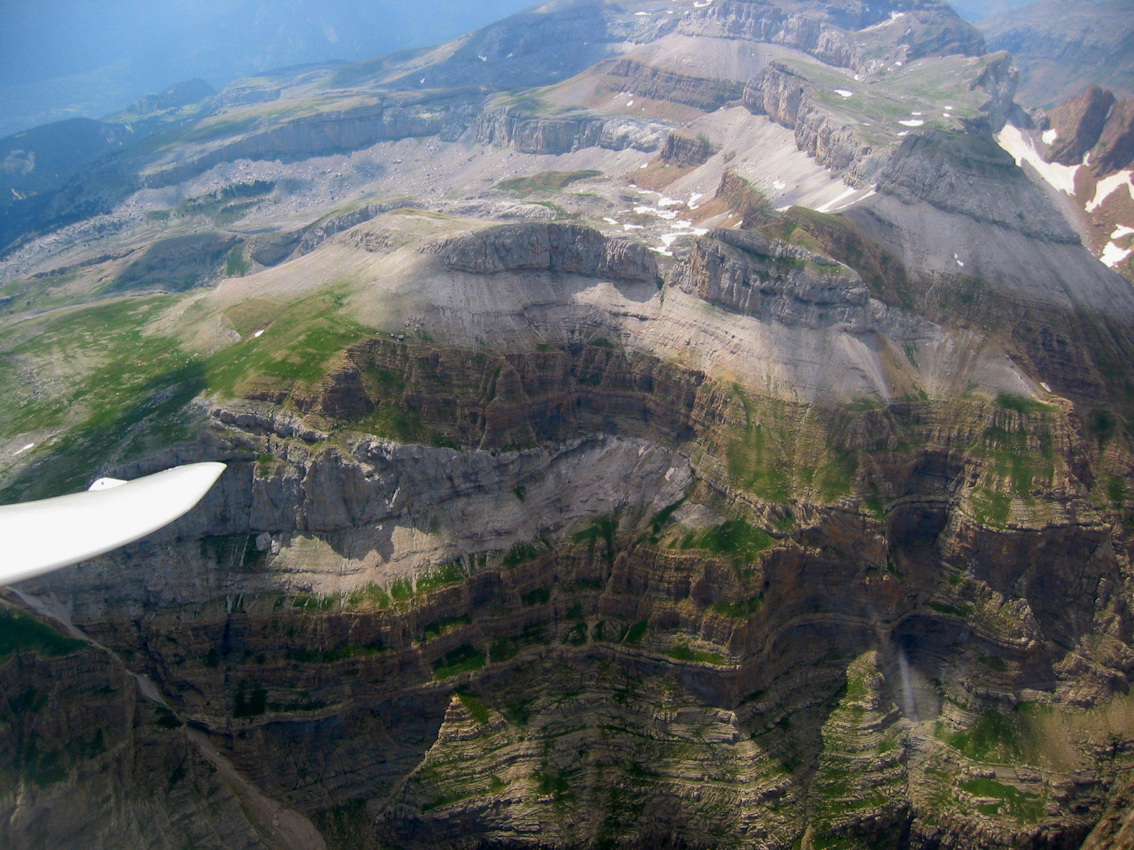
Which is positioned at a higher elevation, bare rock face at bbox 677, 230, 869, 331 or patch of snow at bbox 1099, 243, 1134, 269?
bare rock face at bbox 677, 230, 869, 331

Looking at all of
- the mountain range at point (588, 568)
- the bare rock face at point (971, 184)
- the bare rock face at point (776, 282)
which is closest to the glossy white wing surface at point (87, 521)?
the mountain range at point (588, 568)

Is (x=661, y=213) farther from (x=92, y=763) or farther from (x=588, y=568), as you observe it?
(x=92, y=763)

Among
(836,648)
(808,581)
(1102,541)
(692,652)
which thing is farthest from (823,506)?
(1102,541)

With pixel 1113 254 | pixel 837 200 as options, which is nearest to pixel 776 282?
pixel 837 200

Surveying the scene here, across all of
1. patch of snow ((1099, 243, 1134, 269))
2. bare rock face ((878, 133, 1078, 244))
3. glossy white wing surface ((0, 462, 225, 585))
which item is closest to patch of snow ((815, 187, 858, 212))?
bare rock face ((878, 133, 1078, 244))

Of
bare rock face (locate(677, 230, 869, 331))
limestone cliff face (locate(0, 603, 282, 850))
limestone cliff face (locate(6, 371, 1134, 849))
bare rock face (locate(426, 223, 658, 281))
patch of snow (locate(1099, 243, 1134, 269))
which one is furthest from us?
patch of snow (locate(1099, 243, 1134, 269))

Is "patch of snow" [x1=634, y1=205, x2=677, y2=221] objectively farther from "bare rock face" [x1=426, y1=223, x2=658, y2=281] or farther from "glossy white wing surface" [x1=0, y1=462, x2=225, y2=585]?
"glossy white wing surface" [x1=0, y1=462, x2=225, y2=585]
